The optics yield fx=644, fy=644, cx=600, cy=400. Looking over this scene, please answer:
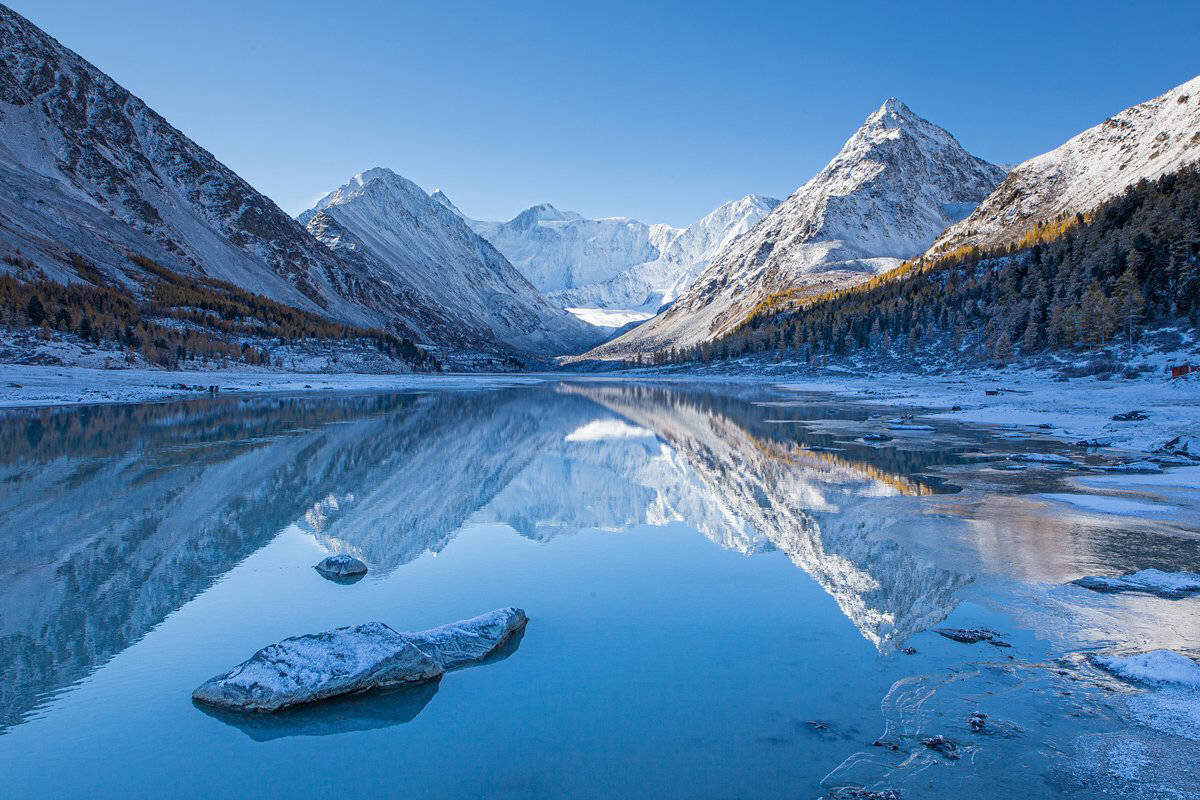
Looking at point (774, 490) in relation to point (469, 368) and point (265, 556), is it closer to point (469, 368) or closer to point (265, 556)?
point (265, 556)

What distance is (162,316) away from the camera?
97.0 meters

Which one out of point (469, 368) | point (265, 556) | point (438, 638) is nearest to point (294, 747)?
point (438, 638)

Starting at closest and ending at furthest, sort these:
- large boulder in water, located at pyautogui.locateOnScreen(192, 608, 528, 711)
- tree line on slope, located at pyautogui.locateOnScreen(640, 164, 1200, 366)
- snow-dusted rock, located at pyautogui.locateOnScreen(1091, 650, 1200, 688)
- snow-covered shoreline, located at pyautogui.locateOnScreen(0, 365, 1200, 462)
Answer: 1. large boulder in water, located at pyautogui.locateOnScreen(192, 608, 528, 711)
2. snow-dusted rock, located at pyautogui.locateOnScreen(1091, 650, 1200, 688)
3. snow-covered shoreline, located at pyautogui.locateOnScreen(0, 365, 1200, 462)
4. tree line on slope, located at pyautogui.locateOnScreen(640, 164, 1200, 366)

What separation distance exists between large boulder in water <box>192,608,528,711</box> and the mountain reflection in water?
220 centimetres

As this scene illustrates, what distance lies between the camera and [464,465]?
2534 centimetres

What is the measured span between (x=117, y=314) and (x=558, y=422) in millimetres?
76513

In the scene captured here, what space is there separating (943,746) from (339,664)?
6.47 meters

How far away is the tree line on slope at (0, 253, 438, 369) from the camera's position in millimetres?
76938

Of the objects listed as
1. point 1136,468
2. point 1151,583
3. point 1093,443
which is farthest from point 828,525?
point 1093,443

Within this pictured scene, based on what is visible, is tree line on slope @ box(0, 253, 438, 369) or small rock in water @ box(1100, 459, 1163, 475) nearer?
small rock in water @ box(1100, 459, 1163, 475)

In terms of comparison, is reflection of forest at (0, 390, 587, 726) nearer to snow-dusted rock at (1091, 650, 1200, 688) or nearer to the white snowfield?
snow-dusted rock at (1091, 650, 1200, 688)

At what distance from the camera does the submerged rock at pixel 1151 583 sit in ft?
32.8

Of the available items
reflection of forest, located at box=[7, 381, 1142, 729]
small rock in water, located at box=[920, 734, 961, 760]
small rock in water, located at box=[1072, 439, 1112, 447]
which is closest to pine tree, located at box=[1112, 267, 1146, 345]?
small rock in water, located at box=[1072, 439, 1112, 447]

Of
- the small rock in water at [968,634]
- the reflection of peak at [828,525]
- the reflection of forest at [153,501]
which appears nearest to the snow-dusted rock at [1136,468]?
the reflection of peak at [828,525]
